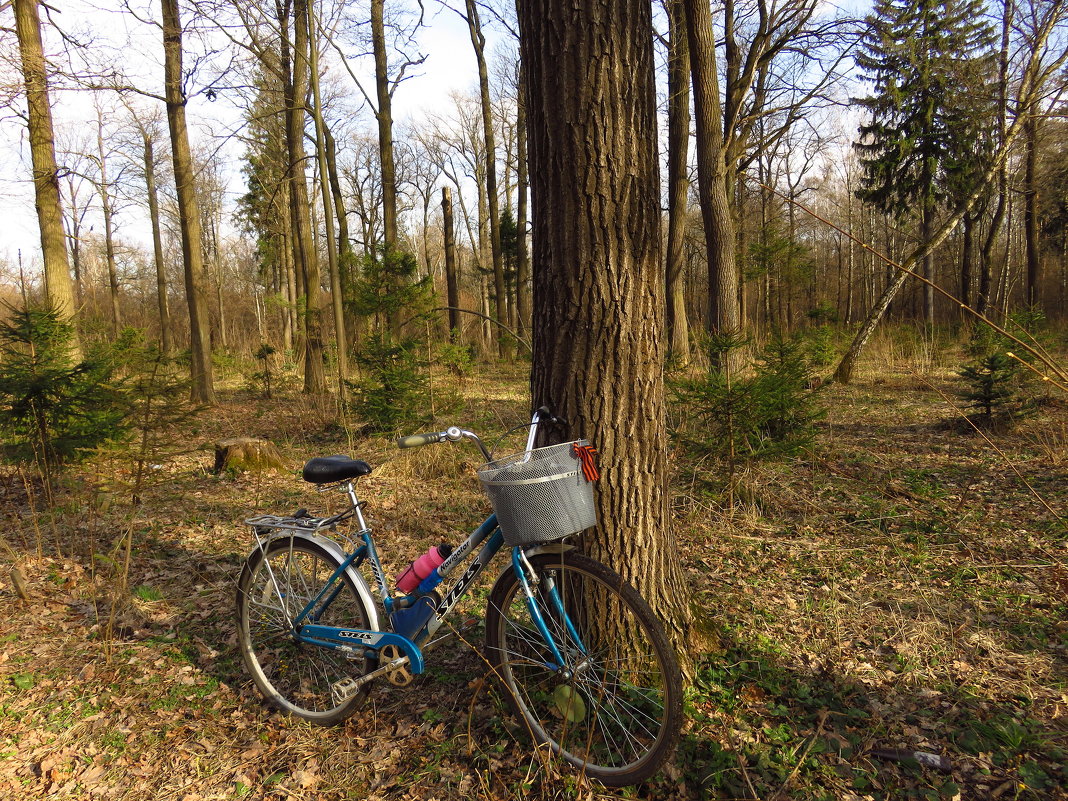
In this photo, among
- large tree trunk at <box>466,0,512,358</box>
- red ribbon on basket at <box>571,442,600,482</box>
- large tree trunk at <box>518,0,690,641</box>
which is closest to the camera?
red ribbon on basket at <box>571,442,600,482</box>

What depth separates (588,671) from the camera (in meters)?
2.22

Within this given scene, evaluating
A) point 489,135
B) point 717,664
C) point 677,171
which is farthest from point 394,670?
point 489,135

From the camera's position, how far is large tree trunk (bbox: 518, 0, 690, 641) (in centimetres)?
231

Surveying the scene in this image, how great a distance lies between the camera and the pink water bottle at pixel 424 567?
2.36 metres

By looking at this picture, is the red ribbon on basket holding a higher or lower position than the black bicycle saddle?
higher

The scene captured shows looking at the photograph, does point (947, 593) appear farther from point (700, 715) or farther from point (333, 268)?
point (333, 268)

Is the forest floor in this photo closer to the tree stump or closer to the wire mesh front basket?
the wire mesh front basket

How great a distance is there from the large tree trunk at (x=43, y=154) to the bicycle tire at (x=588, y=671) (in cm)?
821

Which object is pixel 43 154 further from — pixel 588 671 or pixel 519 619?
pixel 588 671

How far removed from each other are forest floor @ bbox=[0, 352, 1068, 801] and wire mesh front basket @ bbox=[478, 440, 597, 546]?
82 centimetres

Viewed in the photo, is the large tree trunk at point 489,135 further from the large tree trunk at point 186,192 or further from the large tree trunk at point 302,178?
the large tree trunk at point 186,192

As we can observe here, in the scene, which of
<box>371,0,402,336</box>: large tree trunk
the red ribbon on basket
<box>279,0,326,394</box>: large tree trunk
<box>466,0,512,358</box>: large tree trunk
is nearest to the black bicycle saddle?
the red ribbon on basket

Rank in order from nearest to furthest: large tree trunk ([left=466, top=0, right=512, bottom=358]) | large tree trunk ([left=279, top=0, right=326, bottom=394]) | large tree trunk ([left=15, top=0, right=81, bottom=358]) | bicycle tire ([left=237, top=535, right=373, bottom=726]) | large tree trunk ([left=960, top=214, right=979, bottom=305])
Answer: bicycle tire ([left=237, top=535, right=373, bottom=726]), large tree trunk ([left=15, top=0, right=81, bottom=358]), large tree trunk ([left=279, top=0, right=326, bottom=394]), large tree trunk ([left=466, top=0, right=512, bottom=358]), large tree trunk ([left=960, top=214, right=979, bottom=305])

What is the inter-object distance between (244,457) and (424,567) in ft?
16.2
